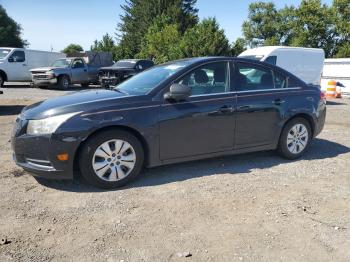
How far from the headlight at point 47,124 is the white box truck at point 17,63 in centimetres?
1688

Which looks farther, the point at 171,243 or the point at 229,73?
the point at 229,73

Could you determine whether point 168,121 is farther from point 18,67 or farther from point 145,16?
point 145,16

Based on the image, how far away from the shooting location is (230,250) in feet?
11.3

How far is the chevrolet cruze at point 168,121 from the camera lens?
181 inches

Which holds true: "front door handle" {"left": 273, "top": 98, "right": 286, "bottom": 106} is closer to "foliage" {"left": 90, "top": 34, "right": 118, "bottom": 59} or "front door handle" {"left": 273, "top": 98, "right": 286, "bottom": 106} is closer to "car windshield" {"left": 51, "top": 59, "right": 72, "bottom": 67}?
"car windshield" {"left": 51, "top": 59, "right": 72, "bottom": 67}

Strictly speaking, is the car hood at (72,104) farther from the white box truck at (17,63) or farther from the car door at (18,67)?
the car door at (18,67)

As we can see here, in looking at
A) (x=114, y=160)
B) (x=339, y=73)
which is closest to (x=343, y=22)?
(x=339, y=73)

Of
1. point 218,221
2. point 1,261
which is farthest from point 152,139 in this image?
point 1,261

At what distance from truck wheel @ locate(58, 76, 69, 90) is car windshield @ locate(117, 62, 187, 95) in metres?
14.7

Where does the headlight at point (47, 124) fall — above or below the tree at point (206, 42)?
below

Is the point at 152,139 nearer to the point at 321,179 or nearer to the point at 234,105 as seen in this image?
the point at 234,105

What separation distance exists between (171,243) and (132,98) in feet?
6.75

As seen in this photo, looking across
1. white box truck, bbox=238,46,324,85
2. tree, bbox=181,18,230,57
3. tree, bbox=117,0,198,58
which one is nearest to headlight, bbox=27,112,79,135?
white box truck, bbox=238,46,324,85

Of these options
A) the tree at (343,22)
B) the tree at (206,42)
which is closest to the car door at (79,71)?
the tree at (206,42)
